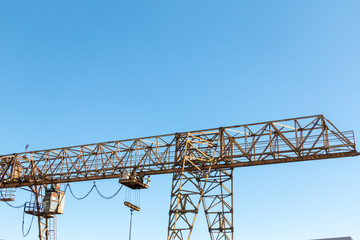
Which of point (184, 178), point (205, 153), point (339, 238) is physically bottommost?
point (339, 238)

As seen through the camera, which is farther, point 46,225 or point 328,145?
point 46,225

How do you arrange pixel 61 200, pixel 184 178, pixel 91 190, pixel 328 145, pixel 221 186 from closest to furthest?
pixel 328 145, pixel 184 178, pixel 221 186, pixel 91 190, pixel 61 200

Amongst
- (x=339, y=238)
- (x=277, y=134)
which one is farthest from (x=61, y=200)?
(x=339, y=238)

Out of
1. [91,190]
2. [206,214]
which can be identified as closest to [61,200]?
[91,190]

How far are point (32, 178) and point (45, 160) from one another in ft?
5.03

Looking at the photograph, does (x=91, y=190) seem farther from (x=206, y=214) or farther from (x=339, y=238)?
(x=339, y=238)

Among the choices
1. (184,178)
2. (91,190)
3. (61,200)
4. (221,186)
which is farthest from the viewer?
(61,200)

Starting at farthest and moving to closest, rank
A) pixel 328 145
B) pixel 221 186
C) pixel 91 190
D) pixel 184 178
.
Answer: pixel 91 190 → pixel 221 186 → pixel 184 178 → pixel 328 145

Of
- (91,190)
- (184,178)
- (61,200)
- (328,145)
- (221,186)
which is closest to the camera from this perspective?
(328,145)

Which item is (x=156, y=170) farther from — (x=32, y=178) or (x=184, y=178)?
(x=32, y=178)

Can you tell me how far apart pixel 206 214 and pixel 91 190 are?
25.3 feet

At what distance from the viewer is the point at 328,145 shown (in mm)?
22703

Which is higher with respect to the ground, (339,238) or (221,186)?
(221,186)

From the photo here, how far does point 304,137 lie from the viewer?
76.8ft
